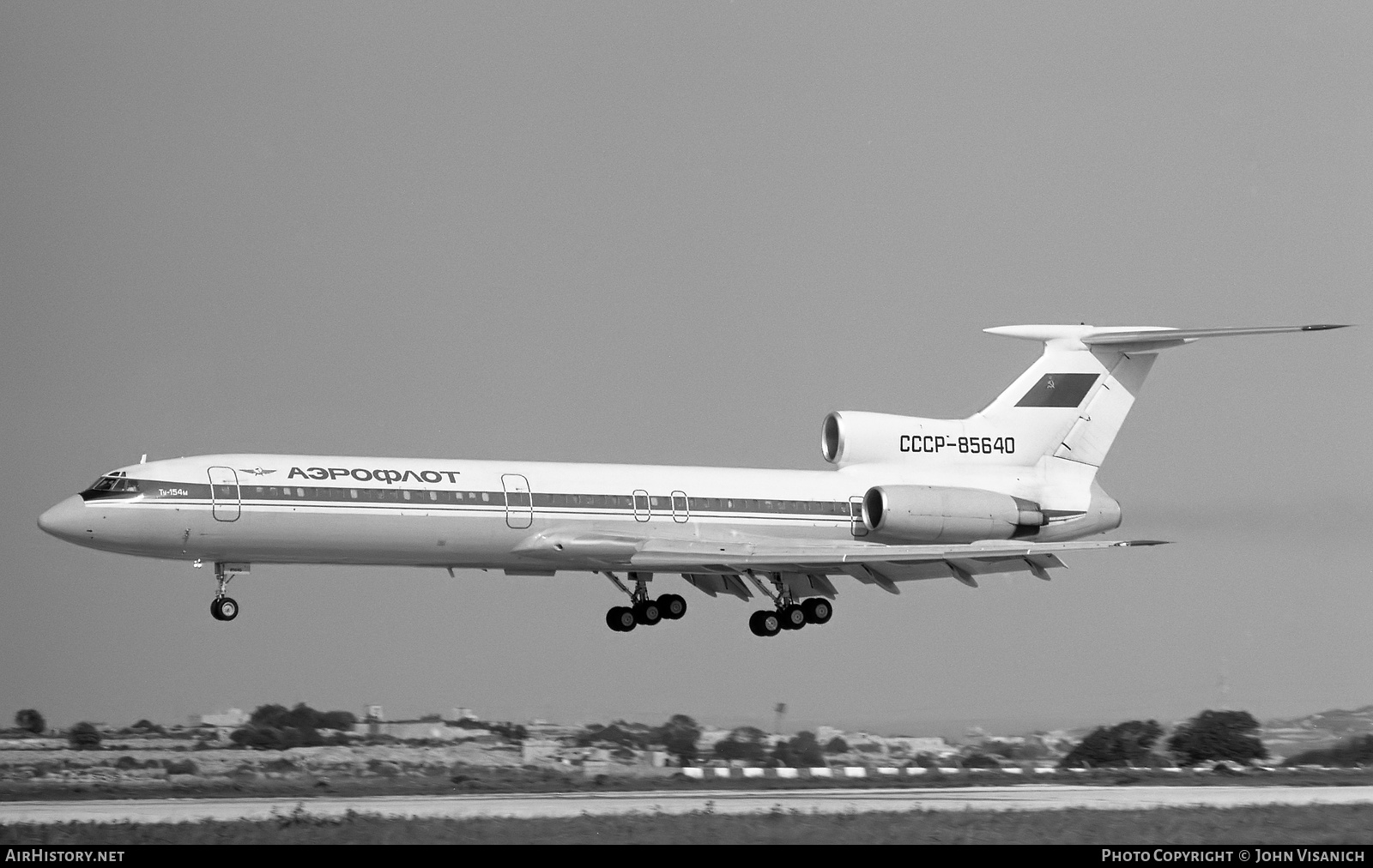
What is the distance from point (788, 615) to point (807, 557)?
11.1 feet

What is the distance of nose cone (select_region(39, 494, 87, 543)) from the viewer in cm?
3738

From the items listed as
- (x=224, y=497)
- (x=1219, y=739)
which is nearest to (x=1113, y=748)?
(x=1219, y=739)

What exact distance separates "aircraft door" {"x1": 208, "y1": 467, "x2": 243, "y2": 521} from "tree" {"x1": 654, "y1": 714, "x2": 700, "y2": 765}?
32.5 ft

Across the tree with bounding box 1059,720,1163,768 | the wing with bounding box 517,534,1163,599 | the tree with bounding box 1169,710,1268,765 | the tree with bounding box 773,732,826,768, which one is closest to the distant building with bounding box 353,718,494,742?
the wing with bounding box 517,534,1163,599

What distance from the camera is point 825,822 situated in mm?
27062

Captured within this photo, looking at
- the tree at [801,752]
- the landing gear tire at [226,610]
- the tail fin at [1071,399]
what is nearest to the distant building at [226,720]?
the landing gear tire at [226,610]

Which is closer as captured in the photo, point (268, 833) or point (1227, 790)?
point (268, 833)

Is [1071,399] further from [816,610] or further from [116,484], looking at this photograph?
[116,484]

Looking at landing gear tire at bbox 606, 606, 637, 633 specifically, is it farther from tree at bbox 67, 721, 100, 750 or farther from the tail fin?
tree at bbox 67, 721, 100, 750

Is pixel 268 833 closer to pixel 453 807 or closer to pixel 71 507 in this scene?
pixel 453 807

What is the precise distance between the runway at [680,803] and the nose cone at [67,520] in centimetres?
821

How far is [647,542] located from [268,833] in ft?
61.1

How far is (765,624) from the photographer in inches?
1820
